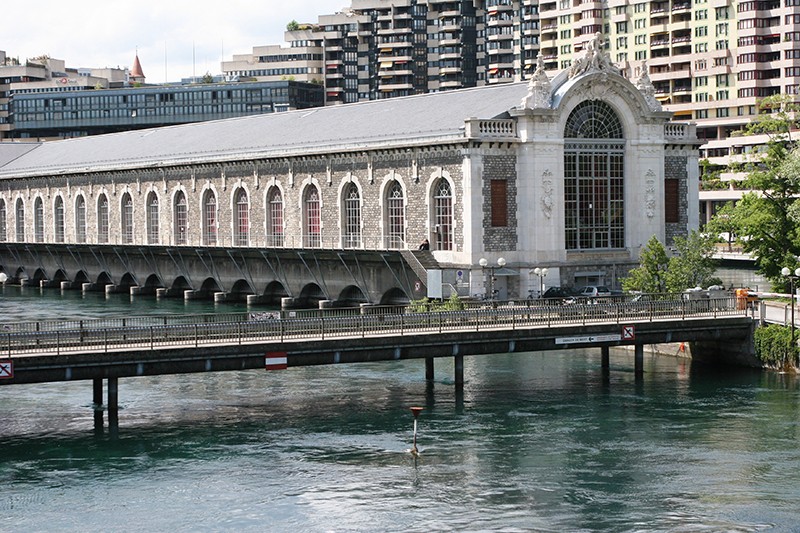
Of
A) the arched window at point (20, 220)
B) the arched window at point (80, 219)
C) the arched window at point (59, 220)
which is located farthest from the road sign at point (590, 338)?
the arched window at point (20, 220)

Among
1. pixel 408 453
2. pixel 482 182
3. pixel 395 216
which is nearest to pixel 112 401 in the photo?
pixel 408 453

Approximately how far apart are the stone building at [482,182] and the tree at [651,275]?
26.3 feet

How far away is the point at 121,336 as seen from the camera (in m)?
63.3

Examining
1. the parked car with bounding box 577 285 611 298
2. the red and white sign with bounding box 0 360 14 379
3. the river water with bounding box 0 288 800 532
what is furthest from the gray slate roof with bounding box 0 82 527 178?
the red and white sign with bounding box 0 360 14 379

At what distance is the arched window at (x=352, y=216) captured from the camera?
108 m

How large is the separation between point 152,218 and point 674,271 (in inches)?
2397

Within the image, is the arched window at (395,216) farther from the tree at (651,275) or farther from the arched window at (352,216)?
the tree at (651,275)

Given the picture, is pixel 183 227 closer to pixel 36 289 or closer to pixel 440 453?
pixel 36 289

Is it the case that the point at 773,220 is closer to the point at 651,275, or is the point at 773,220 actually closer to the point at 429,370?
the point at 651,275

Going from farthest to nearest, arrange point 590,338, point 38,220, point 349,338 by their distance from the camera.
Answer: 1. point 38,220
2. point 590,338
3. point 349,338

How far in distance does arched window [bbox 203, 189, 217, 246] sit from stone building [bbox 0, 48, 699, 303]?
425mm

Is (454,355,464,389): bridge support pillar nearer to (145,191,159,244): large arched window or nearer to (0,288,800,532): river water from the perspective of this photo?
(0,288,800,532): river water

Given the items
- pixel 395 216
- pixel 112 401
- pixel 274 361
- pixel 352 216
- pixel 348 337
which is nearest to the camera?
pixel 112 401

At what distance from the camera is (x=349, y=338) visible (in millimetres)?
66375
